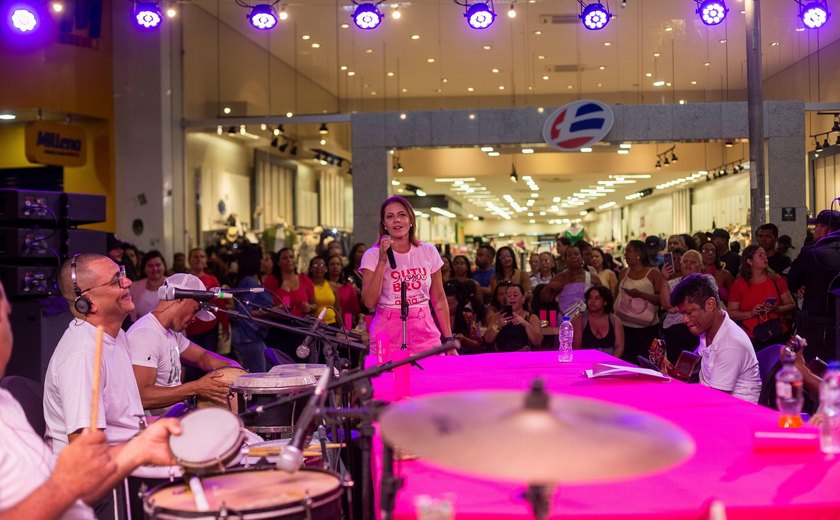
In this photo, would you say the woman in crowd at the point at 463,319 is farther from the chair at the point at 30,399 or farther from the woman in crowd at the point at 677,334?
the chair at the point at 30,399

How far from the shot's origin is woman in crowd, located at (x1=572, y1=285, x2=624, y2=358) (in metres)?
7.22

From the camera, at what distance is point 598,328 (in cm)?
725

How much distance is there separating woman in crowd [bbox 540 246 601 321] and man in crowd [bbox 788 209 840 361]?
6.38 ft

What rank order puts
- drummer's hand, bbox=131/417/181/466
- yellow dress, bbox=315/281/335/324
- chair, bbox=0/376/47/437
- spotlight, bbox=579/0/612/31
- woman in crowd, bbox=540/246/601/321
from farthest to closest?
spotlight, bbox=579/0/612/31 < yellow dress, bbox=315/281/335/324 < woman in crowd, bbox=540/246/601/321 < chair, bbox=0/376/47/437 < drummer's hand, bbox=131/417/181/466

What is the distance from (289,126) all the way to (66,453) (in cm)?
1206

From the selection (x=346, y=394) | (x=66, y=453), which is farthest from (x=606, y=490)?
(x=346, y=394)

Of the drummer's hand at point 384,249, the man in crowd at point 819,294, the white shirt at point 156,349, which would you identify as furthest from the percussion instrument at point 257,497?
the man in crowd at point 819,294

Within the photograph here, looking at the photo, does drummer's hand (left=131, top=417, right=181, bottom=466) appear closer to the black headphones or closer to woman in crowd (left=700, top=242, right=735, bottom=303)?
the black headphones

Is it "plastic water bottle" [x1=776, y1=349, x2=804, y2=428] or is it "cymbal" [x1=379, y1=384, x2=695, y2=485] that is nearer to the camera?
"cymbal" [x1=379, y1=384, x2=695, y2=485]

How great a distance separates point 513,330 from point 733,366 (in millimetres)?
3570

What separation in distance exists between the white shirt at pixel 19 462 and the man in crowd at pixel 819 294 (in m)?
5.57

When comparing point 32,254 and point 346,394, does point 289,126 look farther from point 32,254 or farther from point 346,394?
point 346,394

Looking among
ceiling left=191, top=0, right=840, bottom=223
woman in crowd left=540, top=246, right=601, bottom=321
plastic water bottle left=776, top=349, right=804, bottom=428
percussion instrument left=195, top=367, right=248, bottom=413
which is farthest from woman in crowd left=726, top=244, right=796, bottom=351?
ceiling left=191, top=0, right=840, bottom=223

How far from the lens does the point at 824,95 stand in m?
12.8
